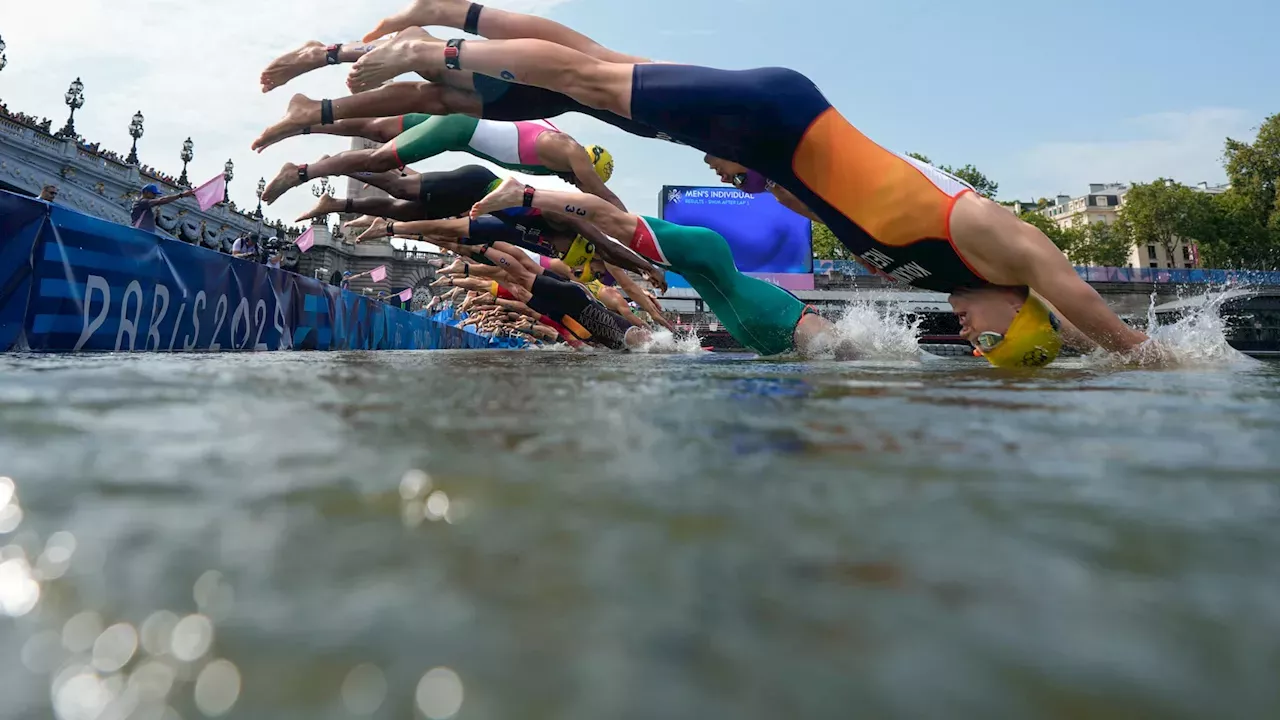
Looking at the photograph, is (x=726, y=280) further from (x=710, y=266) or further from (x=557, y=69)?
(x=557, y=69)

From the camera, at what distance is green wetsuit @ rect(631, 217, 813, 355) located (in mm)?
4289

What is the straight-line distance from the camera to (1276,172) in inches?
1265

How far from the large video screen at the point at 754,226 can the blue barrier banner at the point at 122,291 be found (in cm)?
1711

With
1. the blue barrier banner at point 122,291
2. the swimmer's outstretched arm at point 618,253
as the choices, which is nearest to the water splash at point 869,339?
the swimmer's outstretched arm at point 618,253

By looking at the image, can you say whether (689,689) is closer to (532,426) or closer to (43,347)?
(532,426)

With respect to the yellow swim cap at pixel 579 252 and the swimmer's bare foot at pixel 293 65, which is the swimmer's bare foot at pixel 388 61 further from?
the yellow swim cap at pixel 579 252

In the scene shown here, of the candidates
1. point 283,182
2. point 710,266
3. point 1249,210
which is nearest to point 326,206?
point 283,182

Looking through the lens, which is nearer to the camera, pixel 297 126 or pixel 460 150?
pixel 297 126

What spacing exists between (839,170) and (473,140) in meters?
3.56

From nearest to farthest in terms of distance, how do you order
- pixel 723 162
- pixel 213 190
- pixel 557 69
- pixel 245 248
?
1. pixel 557 69
2. pixel 723 162
3. pixel 213 190
4. pixel 245 248

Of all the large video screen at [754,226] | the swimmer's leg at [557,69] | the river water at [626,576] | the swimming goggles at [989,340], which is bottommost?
the river water at [626,576]

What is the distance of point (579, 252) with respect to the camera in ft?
20.1

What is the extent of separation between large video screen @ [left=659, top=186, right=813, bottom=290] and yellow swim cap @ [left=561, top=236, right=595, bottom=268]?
1499 cm

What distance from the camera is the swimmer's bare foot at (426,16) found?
3252 mm
